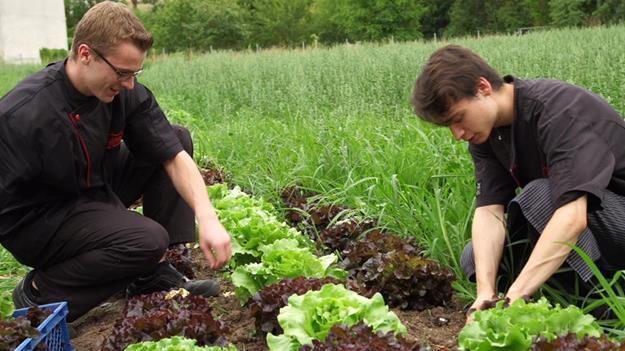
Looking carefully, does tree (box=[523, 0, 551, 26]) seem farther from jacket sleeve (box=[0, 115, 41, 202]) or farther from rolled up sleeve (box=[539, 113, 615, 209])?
jacket sleeve (box=[0, 115, 41, 202])

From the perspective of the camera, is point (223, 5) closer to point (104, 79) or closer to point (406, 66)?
point (406, 66)

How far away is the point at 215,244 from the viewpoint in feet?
9.67

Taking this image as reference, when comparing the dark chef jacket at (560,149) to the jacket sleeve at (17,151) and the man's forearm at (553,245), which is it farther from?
the jacket sleeve at (17,151)

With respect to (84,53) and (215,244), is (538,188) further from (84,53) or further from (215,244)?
(84,53)

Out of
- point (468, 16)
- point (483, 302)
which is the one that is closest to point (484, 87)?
point (483, 302)

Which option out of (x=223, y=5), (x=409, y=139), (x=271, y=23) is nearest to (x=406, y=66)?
(x=409, y=139)

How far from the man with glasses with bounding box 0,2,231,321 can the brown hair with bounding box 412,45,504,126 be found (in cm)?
105

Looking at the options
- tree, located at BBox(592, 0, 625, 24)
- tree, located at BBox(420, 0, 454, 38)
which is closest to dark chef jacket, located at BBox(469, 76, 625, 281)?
tree, located at BBox(592, 0, 625, 24)

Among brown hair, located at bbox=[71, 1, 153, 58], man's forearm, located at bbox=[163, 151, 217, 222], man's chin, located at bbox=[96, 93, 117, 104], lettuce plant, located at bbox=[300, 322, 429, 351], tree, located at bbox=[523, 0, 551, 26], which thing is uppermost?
brown hair, located at bbox=[71, 1, 153, 58]

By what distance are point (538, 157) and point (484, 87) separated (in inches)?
18.1

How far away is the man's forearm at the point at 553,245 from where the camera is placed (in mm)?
2602

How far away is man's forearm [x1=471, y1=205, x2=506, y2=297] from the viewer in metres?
2.98

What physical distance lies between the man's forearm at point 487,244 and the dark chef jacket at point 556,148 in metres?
0.07

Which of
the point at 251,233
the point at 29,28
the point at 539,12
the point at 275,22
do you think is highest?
the point at 251,233
